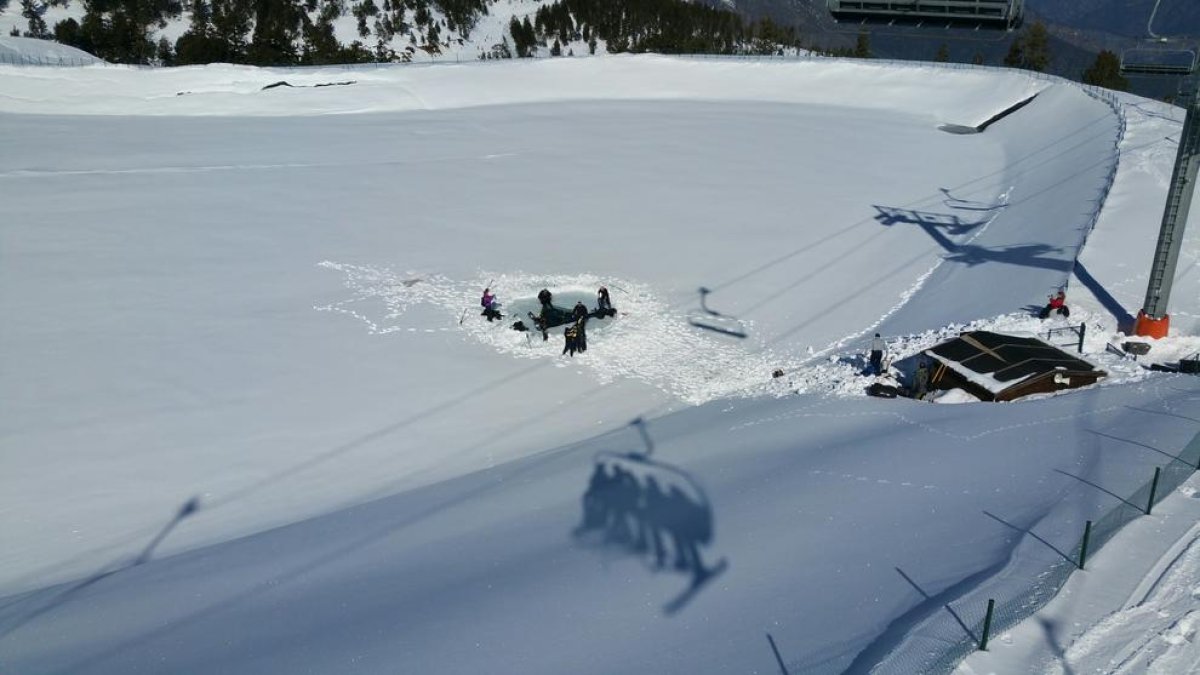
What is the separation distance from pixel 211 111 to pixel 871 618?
3429 cm

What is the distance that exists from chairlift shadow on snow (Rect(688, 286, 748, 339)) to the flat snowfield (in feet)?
0.50

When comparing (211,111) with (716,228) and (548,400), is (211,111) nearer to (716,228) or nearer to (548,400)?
(716,228)

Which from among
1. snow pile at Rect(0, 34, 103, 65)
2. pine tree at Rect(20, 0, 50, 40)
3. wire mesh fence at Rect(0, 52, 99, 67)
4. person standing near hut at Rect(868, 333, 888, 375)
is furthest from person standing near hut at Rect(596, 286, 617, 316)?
pine tree at Rect(20, 0, 50, 40)

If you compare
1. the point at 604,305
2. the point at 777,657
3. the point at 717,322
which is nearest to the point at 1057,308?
the point at 717,322

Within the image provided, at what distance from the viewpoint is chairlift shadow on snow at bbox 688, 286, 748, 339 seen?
17.3 meters

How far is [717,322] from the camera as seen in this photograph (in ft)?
58.2

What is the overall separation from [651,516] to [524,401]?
4700mm

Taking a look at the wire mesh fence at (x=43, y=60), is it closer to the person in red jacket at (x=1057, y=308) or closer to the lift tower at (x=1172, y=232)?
the person in red jacket at (x=1057, y=308)

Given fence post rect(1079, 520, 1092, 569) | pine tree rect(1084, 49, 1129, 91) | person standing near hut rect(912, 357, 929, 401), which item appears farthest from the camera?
pine tree rect(1084, 49, 1129, 91)

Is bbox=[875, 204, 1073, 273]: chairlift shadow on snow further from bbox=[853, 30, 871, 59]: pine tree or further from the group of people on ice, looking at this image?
bbox=[853, 30, 871, 59]: pine tree

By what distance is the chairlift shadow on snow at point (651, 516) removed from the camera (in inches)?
374

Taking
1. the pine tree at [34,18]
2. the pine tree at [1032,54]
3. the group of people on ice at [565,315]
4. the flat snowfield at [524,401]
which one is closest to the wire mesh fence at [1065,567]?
the flat snowfield at [524,401]

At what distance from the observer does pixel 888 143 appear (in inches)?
1307

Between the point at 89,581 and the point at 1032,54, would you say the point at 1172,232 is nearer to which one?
the point at 89,581
